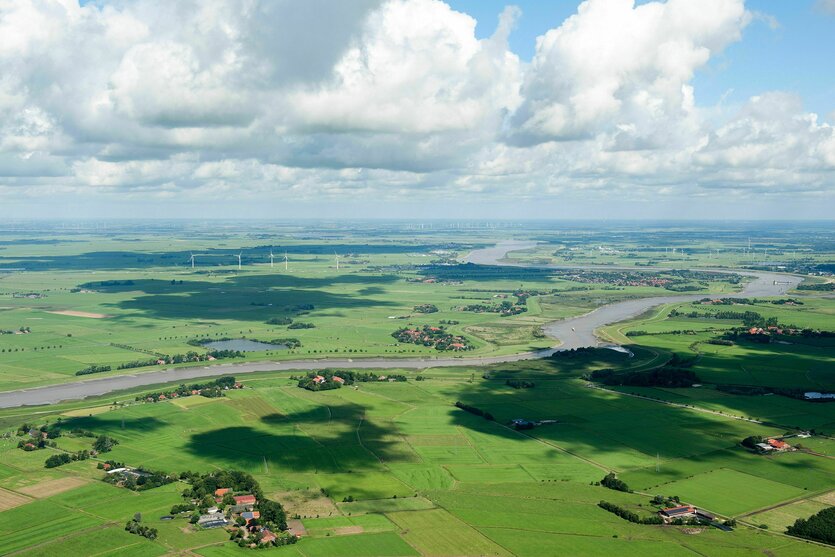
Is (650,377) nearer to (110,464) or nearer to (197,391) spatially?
(197,391)

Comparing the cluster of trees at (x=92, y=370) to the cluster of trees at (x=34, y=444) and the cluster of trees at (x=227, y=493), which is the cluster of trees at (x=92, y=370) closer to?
the cluster of trees at (x=34, y=444)

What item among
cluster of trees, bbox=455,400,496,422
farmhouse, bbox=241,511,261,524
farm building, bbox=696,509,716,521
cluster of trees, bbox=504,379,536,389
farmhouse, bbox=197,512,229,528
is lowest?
farmhouse, bbox=197,512,229,528

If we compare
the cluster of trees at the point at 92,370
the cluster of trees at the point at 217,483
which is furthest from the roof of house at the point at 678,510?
the cluster of trees at the point at 92,370

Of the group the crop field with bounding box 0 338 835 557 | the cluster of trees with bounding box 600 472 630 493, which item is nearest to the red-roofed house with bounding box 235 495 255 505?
the crop field with bounding box 0 338 835 557

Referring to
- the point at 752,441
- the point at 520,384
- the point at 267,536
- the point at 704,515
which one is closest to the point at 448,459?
the point at 267,536

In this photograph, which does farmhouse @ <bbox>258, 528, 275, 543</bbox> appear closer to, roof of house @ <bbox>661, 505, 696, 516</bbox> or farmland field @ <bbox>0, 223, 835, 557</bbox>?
farmland field @ <bbox>0, 223, 835, 557</bbox>

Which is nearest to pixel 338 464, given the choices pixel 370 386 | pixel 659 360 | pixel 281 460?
pixel 281 460
